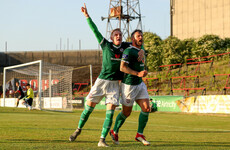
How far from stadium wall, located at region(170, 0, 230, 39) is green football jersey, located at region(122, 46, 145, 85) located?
4988 centimetres

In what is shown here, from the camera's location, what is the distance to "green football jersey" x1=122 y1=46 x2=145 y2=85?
738 cm

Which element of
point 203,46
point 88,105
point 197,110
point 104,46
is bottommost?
point 197,110

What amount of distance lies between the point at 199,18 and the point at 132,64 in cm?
5518

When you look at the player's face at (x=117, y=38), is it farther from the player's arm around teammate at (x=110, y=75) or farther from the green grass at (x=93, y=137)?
the green grass at (x=93, y=137)

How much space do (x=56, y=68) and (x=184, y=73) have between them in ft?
45.2

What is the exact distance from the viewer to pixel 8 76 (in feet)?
134

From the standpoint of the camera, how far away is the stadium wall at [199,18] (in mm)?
56750

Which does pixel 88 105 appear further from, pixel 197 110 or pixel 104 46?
pixel 197 110

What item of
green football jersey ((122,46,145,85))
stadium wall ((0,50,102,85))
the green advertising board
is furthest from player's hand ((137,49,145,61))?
stadium wall ((0,50,102,85))

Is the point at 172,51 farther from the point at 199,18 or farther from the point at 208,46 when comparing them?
the point at 199,18

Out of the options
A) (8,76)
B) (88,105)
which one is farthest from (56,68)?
(88,105)

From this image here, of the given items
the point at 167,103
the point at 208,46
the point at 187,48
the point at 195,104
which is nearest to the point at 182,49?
the point at 187,48

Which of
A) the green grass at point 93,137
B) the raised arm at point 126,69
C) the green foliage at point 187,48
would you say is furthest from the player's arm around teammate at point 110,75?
the green foliage at point 187,48

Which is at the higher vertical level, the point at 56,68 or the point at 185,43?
the point at 185,43
